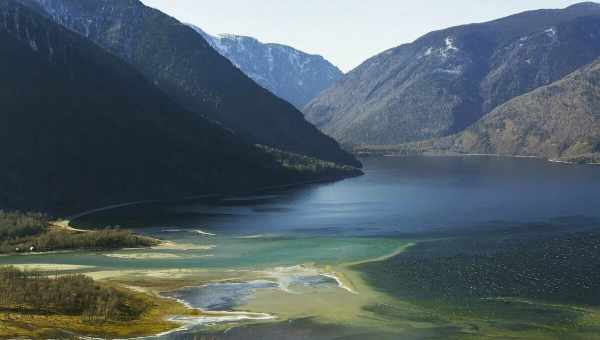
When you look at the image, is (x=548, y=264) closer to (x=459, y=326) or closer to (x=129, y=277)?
(x=459, y=326)

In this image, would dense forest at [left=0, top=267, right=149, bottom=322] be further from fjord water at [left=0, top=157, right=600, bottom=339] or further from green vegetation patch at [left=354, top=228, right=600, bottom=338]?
green vegetation patch at [left=354, top=228, right=600, bottom=338]

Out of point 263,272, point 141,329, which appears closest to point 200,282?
point 263,272

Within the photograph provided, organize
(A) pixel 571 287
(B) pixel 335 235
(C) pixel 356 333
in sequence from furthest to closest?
(B) pixel 335 235, (A) pixel 571 287, (C) pixel 356 333

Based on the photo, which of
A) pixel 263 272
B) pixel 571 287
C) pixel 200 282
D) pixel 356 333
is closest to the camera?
pixel 356 333

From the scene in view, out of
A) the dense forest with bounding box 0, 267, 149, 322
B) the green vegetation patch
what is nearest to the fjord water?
the green vegetation patch

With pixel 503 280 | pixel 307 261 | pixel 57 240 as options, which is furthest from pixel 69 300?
pixel 57 240

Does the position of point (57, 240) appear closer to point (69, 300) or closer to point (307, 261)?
A: point (307, 261)

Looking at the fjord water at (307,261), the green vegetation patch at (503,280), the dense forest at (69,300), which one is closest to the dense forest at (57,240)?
the fjord water at (307,261)
